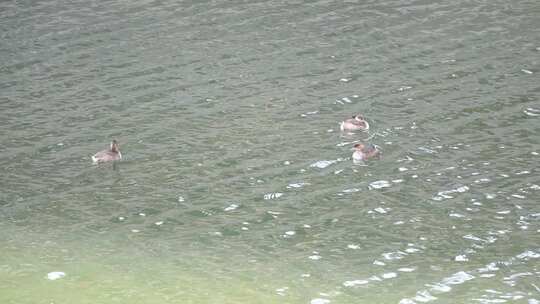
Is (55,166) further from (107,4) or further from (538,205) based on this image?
(107,4)

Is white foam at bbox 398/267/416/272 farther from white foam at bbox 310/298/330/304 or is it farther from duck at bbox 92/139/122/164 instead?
duck at bbox 92/139/122/164

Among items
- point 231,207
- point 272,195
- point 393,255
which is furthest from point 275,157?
point 393,255

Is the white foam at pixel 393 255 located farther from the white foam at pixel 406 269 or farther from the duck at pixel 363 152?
the duck at pixel 363 152

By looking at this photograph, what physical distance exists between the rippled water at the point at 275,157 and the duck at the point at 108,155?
260mm

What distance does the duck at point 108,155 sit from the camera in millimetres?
21156

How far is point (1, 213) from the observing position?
1877 cm

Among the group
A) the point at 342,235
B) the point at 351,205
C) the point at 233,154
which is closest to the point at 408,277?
the point at 342,235

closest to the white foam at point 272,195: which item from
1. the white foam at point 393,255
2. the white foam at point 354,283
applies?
the white foam at point 393,255

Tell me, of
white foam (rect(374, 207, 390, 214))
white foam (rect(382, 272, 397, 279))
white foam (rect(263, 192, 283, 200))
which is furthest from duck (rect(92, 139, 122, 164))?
white foam (rect(382, 272, 397, 279))

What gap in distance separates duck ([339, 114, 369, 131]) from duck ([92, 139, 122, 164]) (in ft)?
17.8

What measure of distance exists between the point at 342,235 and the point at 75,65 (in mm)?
15176

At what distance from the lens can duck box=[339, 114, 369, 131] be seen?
22600mm

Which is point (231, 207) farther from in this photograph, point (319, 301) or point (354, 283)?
point (319, 301)

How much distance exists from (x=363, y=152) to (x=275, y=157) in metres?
2.00
